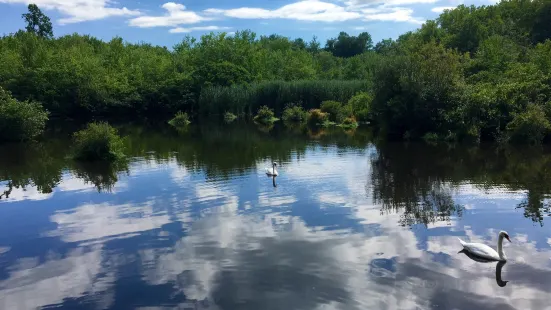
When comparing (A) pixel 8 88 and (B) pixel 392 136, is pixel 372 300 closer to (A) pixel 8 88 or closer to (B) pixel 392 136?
(B) pixel 392 136

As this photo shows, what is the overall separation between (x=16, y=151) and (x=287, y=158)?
867 inches

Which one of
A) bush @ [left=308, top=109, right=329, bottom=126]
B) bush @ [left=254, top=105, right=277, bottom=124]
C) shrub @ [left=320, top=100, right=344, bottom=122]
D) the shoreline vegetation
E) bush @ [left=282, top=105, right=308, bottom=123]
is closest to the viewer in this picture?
the shoreline vegetation

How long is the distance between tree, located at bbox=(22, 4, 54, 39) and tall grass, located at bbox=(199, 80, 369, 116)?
68.6 metres

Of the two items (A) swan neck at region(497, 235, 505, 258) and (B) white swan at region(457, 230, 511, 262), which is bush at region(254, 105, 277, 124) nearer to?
(B) white swan at region(457, 230, 511, 262)

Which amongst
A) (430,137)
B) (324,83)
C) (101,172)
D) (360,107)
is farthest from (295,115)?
(101,172)

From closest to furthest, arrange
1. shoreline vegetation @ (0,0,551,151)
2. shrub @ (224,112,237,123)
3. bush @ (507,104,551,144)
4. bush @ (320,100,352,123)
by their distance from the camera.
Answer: bush @ (507,104,551,144)
shoreline vegetation @ (0,0,551,151)
bush @ (320,100,352,123)
shrub @ (224,112,237,123)

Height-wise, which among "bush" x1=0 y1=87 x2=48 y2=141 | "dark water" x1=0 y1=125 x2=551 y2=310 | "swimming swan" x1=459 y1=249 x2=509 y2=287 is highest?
"bush" x1=0 y1=87 x2=48 y2=141

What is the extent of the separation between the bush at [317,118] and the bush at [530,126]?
2435 centimetres

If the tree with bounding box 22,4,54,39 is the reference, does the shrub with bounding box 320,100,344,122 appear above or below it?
below

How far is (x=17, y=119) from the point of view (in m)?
39.5

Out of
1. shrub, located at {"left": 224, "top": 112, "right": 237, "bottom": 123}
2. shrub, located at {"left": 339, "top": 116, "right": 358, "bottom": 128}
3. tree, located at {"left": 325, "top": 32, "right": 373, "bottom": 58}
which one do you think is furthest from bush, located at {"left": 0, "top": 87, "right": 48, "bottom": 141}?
tree, located at {"left": 325, "top": 32, "right": 373, "bottom": 58}

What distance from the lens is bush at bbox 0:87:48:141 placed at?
1533 inches

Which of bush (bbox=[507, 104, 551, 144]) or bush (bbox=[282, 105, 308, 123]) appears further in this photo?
bush (bbox=[282, 105, 308, 123])

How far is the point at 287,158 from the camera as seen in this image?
29906 mm
